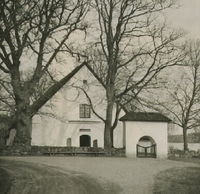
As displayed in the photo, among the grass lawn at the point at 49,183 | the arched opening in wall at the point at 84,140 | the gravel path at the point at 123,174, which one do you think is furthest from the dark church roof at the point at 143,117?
the grass lawn at the point at 49,183

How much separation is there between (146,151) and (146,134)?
1671 millimetres

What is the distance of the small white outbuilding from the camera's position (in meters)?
31.8

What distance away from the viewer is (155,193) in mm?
13289

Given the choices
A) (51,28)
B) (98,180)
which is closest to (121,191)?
(98,180)

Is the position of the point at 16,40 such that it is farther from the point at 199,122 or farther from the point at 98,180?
the point at 199,122

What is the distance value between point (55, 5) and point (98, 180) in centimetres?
1323

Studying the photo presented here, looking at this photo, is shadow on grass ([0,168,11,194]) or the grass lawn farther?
the grass lawn

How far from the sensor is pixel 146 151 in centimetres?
3170

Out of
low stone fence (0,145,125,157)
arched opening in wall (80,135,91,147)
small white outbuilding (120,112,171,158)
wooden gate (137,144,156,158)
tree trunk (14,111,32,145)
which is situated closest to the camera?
low stone fence (0,145,125,157)

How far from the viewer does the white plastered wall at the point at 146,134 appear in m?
31.8

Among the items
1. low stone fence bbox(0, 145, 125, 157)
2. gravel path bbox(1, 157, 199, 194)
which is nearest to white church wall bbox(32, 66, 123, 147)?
low stone fence bbox(0, 145, 125, 157)

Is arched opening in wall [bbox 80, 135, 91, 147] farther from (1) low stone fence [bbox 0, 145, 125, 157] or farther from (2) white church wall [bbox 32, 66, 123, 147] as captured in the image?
(1) low stone fence [bbox 0, 145, 125, 157]

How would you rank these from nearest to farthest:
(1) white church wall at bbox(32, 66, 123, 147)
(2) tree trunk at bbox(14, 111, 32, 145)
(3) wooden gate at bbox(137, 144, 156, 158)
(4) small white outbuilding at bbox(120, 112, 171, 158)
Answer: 1. (2) tree trunk at bbox(14, 111, 32, 145)
2. (3) wooden gate at bbox(137, 144, 156, 158)
3. (4) small white outbuilding at bbox(120, 112, 171, 158)
4. (1) white church wall at bbox(32, 66, 123, 147)

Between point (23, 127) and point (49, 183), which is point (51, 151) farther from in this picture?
point (49, 183)
